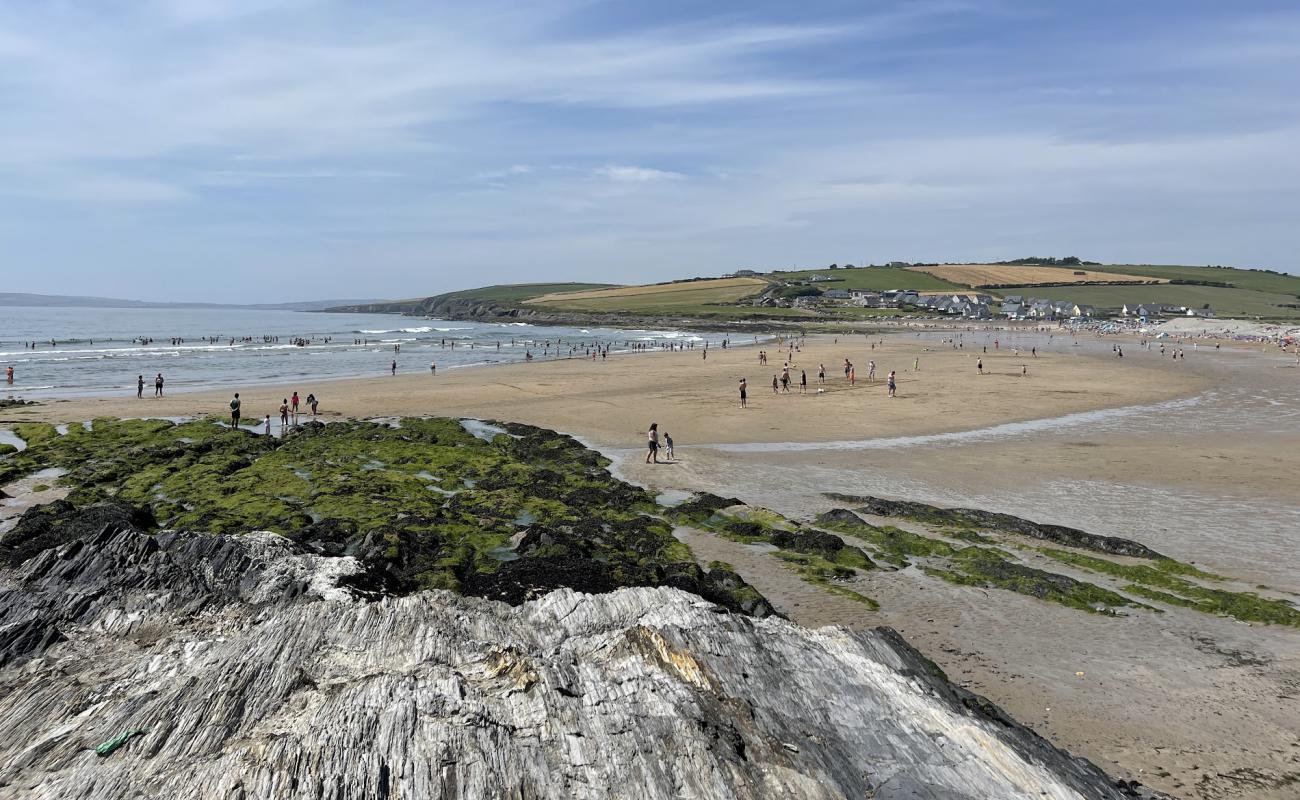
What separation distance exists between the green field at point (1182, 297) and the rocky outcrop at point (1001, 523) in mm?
158022

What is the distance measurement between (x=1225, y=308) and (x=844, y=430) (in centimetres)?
15779

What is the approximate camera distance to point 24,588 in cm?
996

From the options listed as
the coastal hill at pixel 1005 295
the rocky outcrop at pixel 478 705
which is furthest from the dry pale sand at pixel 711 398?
the coastal hill at pixel 1005 295

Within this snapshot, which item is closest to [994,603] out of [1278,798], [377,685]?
[1278,798]

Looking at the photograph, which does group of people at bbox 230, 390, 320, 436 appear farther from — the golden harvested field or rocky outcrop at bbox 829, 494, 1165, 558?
the golden harvested field

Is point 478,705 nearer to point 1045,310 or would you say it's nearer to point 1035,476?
point 1035,476

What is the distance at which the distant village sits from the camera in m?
143

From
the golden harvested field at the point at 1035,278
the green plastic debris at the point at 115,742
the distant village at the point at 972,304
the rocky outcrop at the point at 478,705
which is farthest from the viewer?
the golden harvested field at the point at 1035,278

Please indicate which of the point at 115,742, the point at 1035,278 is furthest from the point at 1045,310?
the point at 115,742

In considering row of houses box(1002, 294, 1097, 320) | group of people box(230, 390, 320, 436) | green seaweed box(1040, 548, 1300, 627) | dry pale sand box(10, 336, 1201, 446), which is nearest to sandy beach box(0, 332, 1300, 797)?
dry pale sand box(10, 336, 1201, 446)

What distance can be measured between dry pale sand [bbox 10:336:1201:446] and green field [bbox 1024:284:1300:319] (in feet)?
366

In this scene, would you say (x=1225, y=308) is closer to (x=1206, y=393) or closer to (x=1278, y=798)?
(x=1206, y=393)

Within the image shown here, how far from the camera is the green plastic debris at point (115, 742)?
643cm

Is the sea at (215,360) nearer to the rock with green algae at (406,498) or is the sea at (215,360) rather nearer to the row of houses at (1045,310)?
the rock with green algae at (406,498)
